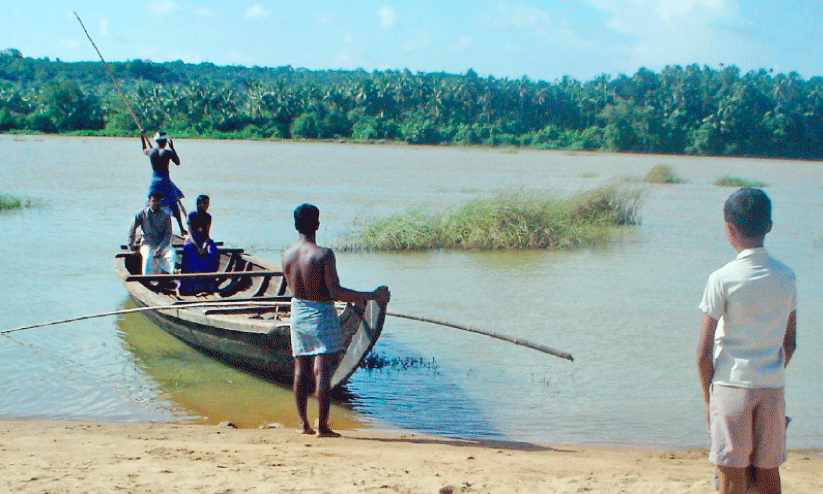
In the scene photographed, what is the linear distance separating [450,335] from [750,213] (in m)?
6.58

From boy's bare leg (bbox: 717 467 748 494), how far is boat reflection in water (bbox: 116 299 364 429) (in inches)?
139

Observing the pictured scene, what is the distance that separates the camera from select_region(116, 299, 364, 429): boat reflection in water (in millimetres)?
6422

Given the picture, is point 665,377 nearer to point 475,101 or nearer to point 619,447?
point 619,447

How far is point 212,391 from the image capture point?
707 cm

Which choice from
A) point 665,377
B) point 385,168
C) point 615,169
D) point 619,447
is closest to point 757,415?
point 619,447

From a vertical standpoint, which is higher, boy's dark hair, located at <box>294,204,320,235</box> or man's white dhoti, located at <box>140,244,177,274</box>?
boy's dark hair, located at <box>294,204,320,235</box>

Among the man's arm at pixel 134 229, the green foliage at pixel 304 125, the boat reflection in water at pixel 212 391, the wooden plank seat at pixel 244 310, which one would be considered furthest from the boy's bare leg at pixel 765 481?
the green foliage at pixel 304 125

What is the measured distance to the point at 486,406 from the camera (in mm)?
6930

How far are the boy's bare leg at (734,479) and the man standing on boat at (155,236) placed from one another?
7.17m

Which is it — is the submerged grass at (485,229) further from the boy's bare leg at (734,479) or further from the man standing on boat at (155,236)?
the boy's bare leg at (734,479)

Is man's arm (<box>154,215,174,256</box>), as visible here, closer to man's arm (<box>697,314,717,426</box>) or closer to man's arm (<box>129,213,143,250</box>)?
man's arm (<box>129,213,143,250</box>)

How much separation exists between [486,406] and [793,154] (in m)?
64.3

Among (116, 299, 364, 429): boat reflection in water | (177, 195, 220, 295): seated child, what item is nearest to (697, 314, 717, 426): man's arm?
(116, 299, 364, 429): boat reflection in water

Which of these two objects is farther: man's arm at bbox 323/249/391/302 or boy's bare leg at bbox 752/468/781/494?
man's arm at bbox 323/249/391/302
